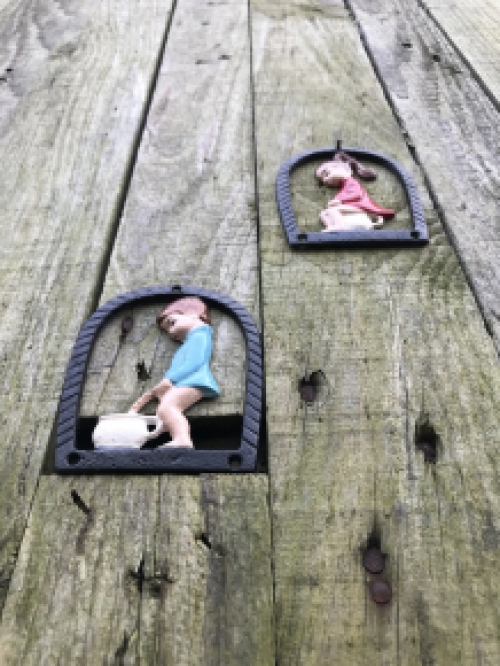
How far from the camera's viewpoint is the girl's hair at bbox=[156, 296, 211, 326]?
0.96m

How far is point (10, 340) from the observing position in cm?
96

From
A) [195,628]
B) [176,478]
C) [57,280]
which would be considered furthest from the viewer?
[57,280]

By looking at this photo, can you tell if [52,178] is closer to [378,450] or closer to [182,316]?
[182,316]

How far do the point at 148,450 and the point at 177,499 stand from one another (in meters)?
0.07

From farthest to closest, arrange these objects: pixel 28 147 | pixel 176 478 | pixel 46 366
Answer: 1. pixel 28 147
2. pixel 46 366
3. pixel 176 478

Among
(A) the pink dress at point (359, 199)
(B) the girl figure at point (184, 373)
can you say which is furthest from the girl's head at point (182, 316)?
(A) the pink dress at point (359, 199)

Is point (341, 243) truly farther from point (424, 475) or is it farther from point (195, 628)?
point (195, 628)

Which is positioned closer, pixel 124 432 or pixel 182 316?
pixel 124 432

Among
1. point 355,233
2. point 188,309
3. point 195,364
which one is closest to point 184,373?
point 195,364

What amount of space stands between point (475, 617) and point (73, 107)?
1.30m

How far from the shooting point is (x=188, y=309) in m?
0.96

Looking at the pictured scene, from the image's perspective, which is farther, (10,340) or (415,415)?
(10,340)

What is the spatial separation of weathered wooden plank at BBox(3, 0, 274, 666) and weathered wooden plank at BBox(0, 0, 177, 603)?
1.7 inches

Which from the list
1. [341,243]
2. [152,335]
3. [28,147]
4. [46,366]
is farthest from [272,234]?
[28,147]
